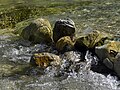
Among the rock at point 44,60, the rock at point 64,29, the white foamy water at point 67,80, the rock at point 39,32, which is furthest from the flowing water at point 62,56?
the rock at point 64,29

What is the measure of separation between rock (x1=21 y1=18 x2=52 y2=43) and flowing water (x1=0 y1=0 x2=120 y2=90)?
47cm

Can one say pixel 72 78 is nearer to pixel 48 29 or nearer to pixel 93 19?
pixel 48 29

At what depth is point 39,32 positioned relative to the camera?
50.4 feet

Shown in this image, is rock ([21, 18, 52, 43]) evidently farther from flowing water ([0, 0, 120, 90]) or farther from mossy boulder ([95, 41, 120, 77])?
mossy boulder ([95, 41, 120, 77])

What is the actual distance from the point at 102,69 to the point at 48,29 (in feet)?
15.5

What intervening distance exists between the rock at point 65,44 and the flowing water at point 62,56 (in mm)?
357

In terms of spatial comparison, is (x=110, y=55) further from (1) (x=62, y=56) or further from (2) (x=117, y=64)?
(1) (x=62, y=56)

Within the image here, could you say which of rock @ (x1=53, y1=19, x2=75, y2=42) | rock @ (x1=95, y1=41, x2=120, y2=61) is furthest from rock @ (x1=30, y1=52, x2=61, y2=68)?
rock @ (x1=53, y1=19, x2=75, y2=42)

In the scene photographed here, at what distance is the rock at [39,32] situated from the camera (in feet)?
50.3

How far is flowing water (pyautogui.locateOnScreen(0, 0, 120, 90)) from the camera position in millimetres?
10672

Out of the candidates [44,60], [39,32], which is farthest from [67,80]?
[39,32]

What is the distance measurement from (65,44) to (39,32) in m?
2.35

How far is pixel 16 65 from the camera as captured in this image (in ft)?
41.4

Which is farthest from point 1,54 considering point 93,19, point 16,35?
point 93,19
